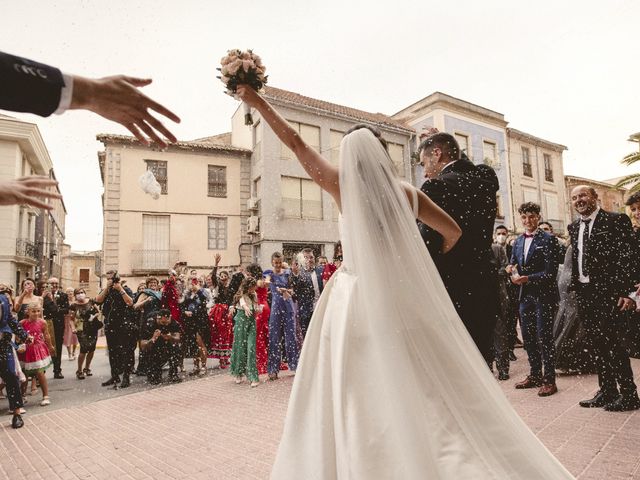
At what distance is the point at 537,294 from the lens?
16.6ft

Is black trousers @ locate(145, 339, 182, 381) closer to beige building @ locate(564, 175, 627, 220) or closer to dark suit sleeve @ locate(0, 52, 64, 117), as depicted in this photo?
dark suit sleeve @ locate(0, 52, 64, 117)

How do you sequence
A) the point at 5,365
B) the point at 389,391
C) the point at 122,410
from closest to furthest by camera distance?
the point at 389,391 < the point at 5,365 < the point at 122,410

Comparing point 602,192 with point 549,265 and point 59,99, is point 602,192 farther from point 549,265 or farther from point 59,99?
point 59,99

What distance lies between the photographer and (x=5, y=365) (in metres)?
5.10

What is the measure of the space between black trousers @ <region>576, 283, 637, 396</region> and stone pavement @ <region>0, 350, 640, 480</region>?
0.31 m

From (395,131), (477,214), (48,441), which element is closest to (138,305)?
(48,441)

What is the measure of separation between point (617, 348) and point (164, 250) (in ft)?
67.5

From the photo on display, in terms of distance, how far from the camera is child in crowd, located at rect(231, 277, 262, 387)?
6.91 m

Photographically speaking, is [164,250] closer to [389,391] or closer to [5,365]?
[5,365]

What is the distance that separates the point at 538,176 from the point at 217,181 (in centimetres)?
2077

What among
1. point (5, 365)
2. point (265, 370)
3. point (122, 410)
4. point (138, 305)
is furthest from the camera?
point (138, 305)

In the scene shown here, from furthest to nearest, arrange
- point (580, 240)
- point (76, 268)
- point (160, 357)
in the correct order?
point (76, 268) < point (160, 357) < point (580, 240)

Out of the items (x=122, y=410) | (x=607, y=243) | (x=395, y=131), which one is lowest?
(x=122, y=410)

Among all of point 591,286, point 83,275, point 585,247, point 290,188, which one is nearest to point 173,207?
point 290,188
